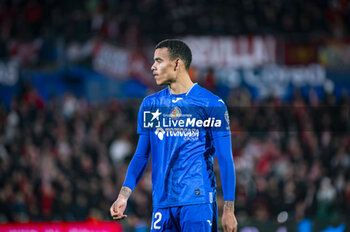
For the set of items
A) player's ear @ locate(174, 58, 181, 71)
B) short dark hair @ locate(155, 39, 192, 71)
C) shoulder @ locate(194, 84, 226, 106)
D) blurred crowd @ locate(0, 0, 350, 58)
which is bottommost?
shoulder @ locate(194, 84, 226, 106)

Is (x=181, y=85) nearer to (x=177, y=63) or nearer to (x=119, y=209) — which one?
(x=177, y=63)

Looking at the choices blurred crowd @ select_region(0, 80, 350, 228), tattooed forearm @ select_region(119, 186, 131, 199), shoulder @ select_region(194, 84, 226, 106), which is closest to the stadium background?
blurred crowd @ select_region(0, 80, 350, 228)

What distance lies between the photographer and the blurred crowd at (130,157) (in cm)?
944

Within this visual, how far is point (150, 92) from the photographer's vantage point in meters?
12.1

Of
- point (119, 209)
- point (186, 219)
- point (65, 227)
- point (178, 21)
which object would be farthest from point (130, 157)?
point (186, 219)

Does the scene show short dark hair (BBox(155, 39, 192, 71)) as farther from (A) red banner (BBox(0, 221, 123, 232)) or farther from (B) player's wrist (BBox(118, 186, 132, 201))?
(A) red banner (BBox(0, 221, 123, 232))

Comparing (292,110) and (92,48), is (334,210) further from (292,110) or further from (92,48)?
(92,48)

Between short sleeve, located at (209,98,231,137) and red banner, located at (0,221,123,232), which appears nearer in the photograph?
short sleeve, located at (209,98,231,137)

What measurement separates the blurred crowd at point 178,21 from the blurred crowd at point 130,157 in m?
1.98

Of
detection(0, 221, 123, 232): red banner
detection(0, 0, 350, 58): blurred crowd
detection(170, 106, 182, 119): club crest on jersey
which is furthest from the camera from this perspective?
detection(0, 0, 350, 58): blurred crowd

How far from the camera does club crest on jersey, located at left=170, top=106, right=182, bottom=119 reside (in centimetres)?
404

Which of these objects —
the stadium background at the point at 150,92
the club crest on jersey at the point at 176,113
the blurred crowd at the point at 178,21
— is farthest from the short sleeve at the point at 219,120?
the blurred crowd at the point at 178,21

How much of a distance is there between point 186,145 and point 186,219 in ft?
1.63

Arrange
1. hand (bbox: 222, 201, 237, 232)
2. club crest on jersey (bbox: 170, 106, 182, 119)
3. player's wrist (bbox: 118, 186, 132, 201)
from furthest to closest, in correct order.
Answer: club crest on jersey (bbox: 170, 106, 182, 119)
player's wrist (bbox: 118, 186, 132, 201)
hand (bbox: 222, 201, 237, 232)
